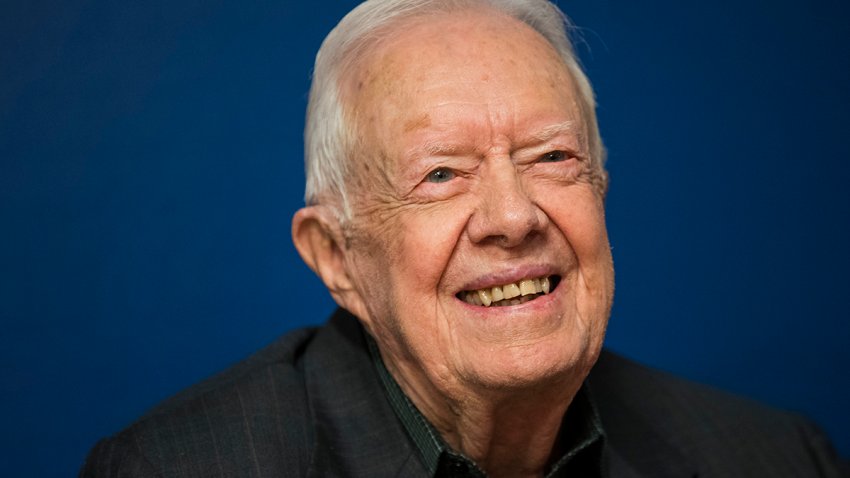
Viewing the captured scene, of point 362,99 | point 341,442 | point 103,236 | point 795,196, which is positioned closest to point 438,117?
point 362,99

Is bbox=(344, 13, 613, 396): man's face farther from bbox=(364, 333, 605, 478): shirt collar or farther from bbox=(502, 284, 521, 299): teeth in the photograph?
bbox=(364, 333, 605, 478): shirt collar

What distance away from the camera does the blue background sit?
2535mm

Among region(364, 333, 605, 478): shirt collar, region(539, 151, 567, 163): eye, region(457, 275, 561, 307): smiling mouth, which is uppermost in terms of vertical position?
region(539, 151, 567, 163): eye

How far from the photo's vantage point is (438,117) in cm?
203

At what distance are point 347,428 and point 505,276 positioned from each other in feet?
1.89

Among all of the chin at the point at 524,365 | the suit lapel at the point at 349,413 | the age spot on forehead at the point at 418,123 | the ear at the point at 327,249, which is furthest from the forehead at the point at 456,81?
the suit lapel at the point at 349,413

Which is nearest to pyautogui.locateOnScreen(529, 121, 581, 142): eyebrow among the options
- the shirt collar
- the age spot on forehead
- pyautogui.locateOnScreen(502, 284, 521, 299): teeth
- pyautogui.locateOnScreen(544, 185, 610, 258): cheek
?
pyautogui.locateOnScreen(544, 185, 610, 258): cheek

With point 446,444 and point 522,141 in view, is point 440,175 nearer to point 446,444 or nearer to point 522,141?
point 522,141

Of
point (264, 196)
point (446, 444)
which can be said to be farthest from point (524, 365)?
point (264, 196)

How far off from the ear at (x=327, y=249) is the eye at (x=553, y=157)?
503 millimetres

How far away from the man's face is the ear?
92 millimetres

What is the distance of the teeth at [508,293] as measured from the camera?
202cm

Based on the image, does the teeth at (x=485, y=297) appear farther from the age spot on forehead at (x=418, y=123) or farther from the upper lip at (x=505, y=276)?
the age spot on forehead at (x=418, y=123)

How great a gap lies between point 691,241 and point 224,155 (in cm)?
157
